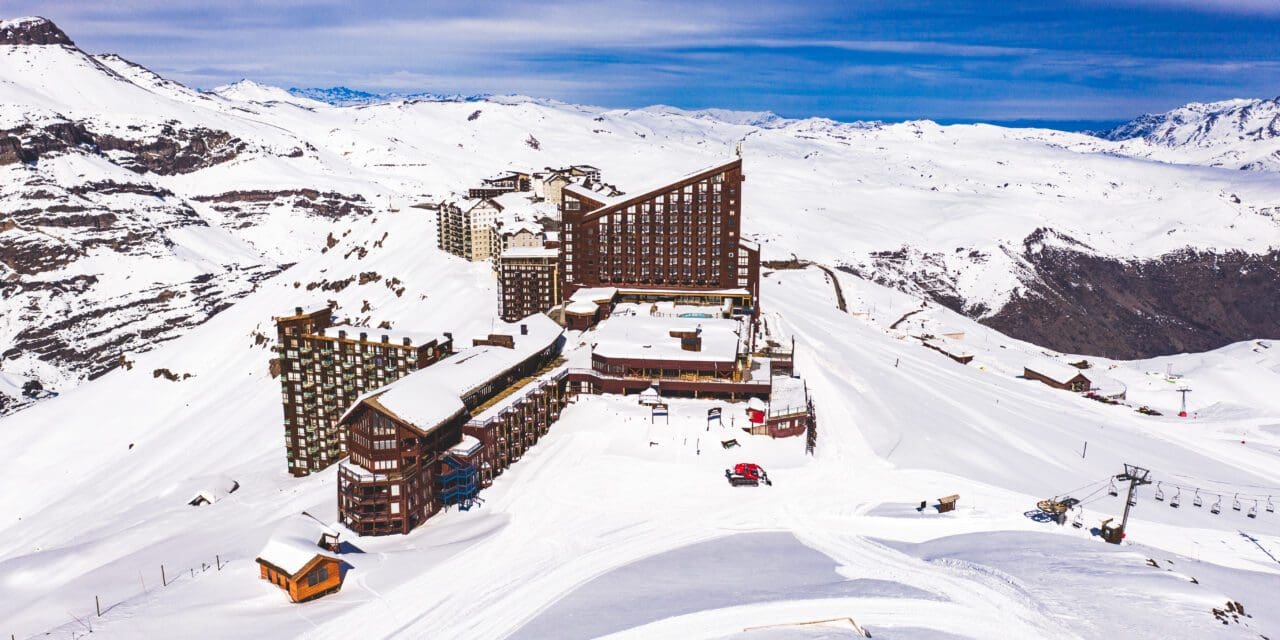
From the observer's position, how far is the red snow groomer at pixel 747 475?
59494 millimetres

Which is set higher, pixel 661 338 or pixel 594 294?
pixel 594 294

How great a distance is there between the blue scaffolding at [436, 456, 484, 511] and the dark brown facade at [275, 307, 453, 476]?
80.3 ft

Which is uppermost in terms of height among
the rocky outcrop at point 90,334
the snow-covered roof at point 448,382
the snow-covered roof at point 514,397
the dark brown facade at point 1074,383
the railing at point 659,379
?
the snow-covered roof at point 448,382

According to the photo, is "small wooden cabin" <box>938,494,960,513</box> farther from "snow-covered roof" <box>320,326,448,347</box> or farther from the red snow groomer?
"snow-covered roof" <box>320,326,448,347</box>

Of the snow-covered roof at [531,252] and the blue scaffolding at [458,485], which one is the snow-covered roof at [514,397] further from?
the snow-covered roof at [531,252]

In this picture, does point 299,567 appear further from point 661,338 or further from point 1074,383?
point 1074,383

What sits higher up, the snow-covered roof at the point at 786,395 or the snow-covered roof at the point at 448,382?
the snow-covered roof at the point at 448,382

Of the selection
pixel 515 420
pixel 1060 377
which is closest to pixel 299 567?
pixel 515 420

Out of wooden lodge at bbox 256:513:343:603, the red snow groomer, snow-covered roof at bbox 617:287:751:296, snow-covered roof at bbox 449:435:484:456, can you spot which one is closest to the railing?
the red snow groomer

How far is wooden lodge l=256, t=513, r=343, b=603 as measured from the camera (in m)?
42.3

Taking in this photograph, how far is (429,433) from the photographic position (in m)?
54.9

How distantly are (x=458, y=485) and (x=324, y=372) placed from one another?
122ft

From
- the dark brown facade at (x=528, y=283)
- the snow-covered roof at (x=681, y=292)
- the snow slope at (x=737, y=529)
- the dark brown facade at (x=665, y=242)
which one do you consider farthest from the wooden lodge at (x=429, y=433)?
the dark brown facade at (x=528, y=283)

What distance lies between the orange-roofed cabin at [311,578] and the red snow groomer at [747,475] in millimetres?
29672
